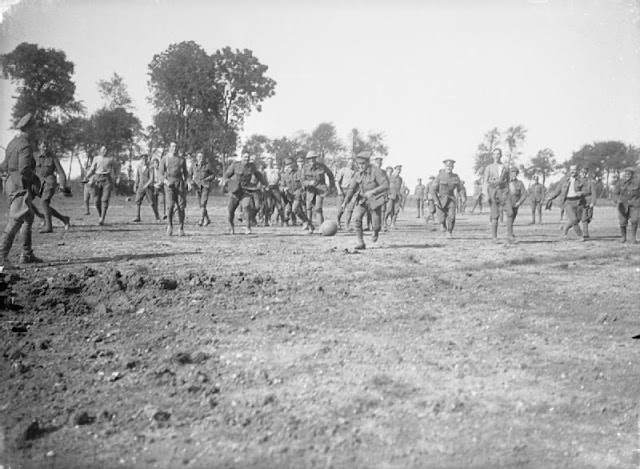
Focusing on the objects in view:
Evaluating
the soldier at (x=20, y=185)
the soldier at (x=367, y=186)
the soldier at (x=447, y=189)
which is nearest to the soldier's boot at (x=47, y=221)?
the soldier at (x=20, y=185)

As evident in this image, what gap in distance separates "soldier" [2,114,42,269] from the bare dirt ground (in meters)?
0.82

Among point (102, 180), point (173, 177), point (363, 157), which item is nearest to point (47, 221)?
point (102, 180)

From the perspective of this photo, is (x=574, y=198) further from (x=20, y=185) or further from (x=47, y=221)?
(x=47, y=221)

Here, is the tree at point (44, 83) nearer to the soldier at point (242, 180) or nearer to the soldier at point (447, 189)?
the soldier at point (242, 180)

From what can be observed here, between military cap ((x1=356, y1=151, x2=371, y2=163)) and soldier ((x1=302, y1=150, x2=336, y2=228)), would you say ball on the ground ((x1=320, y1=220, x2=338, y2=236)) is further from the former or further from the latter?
military cap ((x1=356, y1=151, x2=371, y2=163))

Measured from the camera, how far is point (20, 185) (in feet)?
24.7

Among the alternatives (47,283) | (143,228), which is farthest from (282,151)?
(47,283)

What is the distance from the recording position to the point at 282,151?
97.1m

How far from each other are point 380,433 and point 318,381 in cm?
79

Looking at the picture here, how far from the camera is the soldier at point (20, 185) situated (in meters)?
7.44

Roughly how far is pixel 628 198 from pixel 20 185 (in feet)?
42.5

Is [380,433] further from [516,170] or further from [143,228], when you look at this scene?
[143,228]

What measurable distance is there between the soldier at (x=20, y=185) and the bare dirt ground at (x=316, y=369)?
820 mm

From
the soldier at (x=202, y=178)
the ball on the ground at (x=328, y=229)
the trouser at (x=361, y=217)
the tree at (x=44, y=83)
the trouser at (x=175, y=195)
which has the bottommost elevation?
the ball on the ground at (x=328, y=229)
